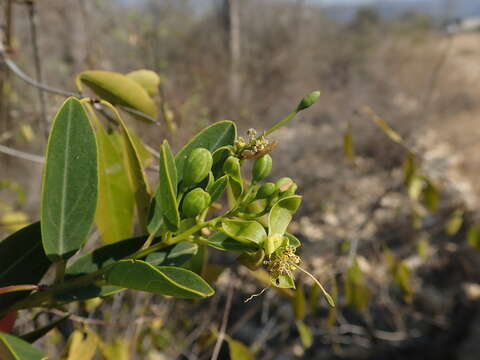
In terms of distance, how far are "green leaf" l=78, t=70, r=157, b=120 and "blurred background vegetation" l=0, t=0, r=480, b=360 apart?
0.16ft

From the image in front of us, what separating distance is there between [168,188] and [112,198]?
0.61ft

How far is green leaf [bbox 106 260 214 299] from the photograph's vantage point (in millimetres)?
334

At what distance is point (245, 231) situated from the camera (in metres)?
0.37

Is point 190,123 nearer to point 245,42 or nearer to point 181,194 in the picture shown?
point 181,194

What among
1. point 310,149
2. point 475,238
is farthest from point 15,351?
point 310,149

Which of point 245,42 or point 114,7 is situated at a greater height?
point 114,7

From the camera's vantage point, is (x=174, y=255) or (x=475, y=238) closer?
(x=174, y=255)

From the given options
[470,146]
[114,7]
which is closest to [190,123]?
[114,7]

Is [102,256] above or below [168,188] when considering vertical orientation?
below

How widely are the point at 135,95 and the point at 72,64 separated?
2516mm

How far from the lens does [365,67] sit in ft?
26.3

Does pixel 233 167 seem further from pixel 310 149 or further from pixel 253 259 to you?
pixel 310 149

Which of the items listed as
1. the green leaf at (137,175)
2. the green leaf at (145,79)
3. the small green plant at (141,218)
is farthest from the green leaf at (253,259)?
the green leaf at (145,79)

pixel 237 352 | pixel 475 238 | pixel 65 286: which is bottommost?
pixel 475 238
